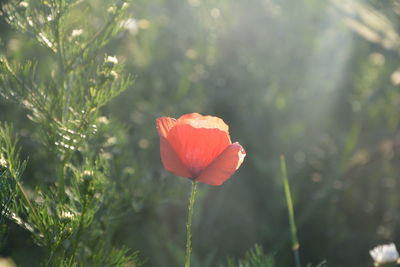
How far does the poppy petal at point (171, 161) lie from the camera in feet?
2.67

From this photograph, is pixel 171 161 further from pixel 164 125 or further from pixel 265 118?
pixel 265 118

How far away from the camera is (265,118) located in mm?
2275

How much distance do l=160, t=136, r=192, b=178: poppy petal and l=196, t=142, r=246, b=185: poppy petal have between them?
3 cm

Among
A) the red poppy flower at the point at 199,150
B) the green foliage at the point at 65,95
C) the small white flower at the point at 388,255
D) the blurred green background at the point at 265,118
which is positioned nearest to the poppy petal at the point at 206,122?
the red poppy flower at the point at 199,150

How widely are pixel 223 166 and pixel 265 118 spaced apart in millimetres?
1484

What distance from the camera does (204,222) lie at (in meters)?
2.00

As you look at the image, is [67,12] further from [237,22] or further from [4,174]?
[237,22]

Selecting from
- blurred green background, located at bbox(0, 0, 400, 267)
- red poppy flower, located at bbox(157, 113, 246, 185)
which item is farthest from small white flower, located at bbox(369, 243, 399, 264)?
blurred green background, located at bbox(0, 0, 400, 267)

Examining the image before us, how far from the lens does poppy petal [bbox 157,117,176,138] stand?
2.71 feet

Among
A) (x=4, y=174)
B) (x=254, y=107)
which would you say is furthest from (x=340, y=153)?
(x=4, y=174)

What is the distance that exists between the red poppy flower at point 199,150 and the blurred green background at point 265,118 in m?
0.63

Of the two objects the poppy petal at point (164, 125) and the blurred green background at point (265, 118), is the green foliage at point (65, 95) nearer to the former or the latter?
the poppy petal at point (164, 125)

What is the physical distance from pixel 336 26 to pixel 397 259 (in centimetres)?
195

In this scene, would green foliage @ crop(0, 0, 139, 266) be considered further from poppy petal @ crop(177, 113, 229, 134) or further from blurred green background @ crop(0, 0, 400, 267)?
blurred green background @ crop(0, 0, 400, 267)
